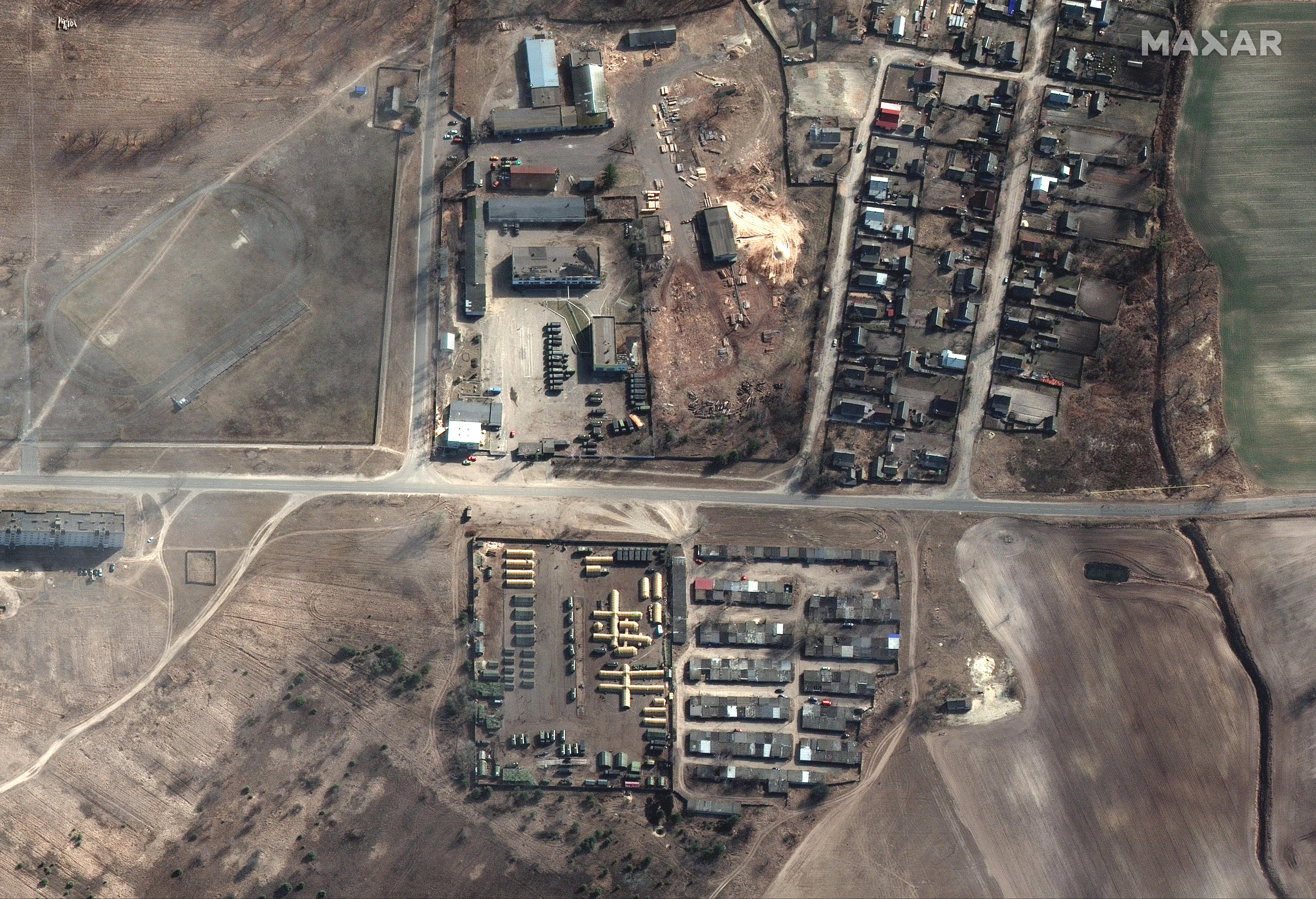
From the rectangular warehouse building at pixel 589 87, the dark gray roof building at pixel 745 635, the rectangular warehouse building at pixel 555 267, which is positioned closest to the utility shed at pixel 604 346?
the rectangular warehouse building at pixel 555 267

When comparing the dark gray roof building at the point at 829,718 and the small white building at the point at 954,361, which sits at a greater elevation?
the small white building at the point at 954,361

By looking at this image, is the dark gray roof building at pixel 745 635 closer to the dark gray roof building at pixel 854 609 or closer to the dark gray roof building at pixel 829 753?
the dark gray roof building at pixel 854 609

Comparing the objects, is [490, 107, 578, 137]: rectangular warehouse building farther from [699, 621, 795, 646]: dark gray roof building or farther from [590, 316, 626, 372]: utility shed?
[699, 621, 795, 646]: dark gray roof building

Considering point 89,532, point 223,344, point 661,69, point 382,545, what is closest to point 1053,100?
point 661,69

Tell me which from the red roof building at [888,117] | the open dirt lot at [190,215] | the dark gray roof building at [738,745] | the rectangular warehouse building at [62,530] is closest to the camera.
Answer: the rectangular warehouse building at [62,530]

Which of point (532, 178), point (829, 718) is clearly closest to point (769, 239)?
point (532, 178)

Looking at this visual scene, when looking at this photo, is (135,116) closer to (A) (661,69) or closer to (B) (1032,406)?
(A) (661,69)

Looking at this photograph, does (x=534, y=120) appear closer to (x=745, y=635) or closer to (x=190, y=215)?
(x=190, y=215)
